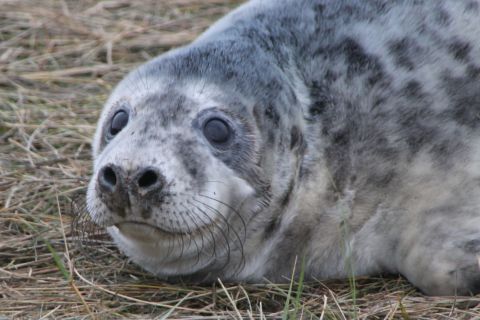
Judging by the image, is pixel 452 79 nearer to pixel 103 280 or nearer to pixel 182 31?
pixel 103 280

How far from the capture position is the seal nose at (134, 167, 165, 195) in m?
3.87

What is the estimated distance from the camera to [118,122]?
4.32 m

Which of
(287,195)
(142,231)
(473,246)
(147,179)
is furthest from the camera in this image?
(287,195)

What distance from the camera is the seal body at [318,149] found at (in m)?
4.17

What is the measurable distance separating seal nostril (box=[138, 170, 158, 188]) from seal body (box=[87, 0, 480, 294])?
0.16 m

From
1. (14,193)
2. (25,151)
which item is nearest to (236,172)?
(14,193)

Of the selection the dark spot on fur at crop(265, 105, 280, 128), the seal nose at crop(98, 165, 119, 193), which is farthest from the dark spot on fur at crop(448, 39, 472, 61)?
the seal nose at crop(98, 165, 119, 193)

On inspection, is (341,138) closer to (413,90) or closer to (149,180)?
(413,90)

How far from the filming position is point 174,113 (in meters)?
4.16

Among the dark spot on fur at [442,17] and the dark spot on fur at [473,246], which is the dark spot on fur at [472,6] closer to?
the dark spot on fur at [442,17]

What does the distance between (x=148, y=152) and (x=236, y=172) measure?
41cm

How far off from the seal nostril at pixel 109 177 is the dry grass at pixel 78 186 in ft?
1.02

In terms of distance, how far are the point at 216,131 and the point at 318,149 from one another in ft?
1.37

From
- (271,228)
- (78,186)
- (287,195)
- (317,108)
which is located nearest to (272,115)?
(317,108)
